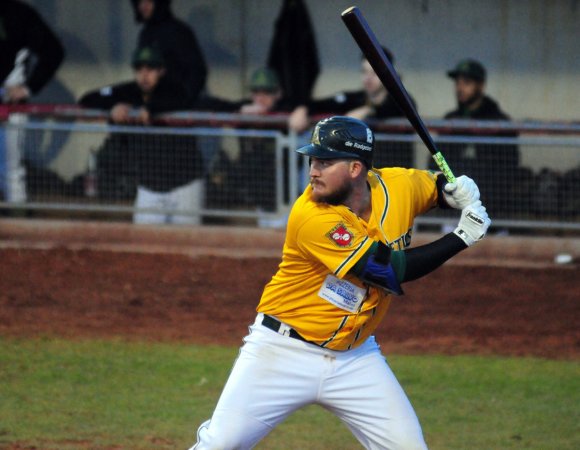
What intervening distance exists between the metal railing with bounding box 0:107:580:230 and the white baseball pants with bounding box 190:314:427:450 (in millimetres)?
5833

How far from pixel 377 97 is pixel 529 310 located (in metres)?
2.55

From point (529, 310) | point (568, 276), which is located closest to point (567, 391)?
point (529, 310)

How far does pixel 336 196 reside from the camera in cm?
539

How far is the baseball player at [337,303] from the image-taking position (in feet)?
17.3

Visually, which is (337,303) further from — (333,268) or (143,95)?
(143,95)

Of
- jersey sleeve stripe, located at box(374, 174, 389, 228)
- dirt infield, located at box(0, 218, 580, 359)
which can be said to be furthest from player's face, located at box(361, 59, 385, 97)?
jersey sleeve stripe, located at box(374, 174, 389, 228)

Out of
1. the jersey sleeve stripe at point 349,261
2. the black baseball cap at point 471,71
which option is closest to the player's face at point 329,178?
the jersey sleeve stripe at point 349,261

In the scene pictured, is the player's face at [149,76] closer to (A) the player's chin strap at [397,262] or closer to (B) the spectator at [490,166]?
(B) the spectator at [490,166]

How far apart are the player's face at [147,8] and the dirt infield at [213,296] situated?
230 centimetres

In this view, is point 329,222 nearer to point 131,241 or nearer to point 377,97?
point 377,97

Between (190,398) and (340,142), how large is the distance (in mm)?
3105

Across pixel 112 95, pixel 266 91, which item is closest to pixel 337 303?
pixel 266 91

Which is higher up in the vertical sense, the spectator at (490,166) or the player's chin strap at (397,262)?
the player's chin strap at (397,262)

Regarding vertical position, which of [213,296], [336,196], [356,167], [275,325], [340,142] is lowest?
[213,296]
